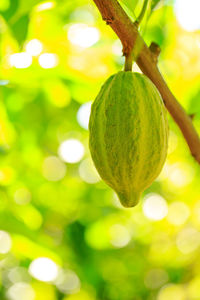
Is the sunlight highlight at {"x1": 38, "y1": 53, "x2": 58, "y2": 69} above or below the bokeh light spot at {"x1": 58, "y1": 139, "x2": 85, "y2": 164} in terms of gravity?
above

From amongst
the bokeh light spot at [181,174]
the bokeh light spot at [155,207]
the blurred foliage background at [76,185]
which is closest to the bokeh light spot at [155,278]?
the blurred foliage background at [76,185]

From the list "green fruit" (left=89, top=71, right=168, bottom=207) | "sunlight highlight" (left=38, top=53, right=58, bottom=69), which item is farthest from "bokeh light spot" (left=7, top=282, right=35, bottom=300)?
"green fruit" (left=89, top=71, right=168, bottom=207)

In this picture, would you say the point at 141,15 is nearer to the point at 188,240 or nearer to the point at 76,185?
the point at 76,185

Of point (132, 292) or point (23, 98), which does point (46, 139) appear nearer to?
point (23, 98)

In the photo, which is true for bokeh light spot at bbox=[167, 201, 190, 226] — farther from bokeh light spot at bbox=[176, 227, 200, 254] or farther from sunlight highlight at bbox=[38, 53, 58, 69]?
sunlight highlight at bbox=[38, 53, 58, 69]

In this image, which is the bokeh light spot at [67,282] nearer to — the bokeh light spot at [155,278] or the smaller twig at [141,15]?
the bokeh light spot at [155,278]
